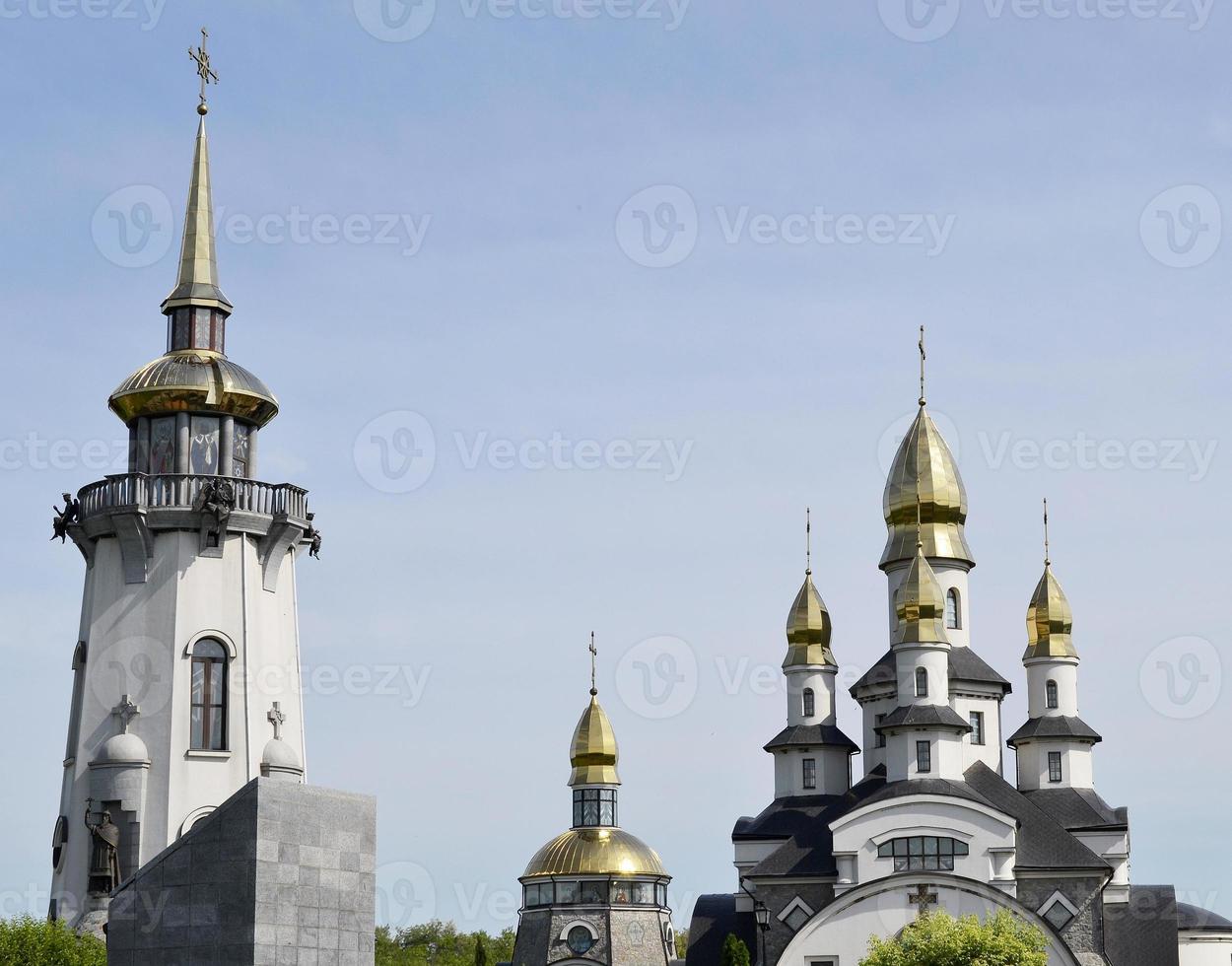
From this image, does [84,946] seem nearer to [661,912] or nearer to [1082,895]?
[1082,895]

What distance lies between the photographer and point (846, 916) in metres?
55.9

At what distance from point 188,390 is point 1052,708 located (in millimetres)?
32215

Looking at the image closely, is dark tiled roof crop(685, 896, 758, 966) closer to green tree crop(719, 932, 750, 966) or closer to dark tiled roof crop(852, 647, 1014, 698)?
green tree crop(719, 932, 750, 966)

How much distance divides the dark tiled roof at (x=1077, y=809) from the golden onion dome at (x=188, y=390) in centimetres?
2980

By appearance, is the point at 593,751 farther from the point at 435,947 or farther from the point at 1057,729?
the point at 435,947

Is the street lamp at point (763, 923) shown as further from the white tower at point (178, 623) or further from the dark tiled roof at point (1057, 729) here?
the white tower at point (178, 623)

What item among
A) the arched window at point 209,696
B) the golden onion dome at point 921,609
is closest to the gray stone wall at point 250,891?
the arched window at point 209,696

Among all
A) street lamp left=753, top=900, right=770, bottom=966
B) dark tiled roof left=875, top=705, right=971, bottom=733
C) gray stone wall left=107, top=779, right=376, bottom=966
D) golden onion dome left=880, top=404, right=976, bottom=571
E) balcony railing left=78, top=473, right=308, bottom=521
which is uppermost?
golden onion dome left=880, top=404, right=976, bottom=571

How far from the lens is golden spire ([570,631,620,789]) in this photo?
71062 mm

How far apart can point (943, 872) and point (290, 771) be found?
23440 mm

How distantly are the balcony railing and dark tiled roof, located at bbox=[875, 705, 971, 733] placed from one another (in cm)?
2300

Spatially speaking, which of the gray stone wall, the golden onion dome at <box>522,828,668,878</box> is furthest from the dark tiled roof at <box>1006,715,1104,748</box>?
the gray stone wall

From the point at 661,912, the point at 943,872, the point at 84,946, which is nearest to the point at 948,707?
the point at 943,872

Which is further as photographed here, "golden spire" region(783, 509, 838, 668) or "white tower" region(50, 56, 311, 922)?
"golden spire" region(783, 509, 838, 668)
